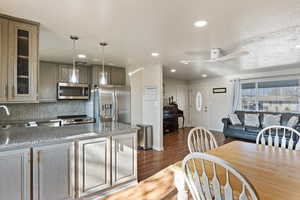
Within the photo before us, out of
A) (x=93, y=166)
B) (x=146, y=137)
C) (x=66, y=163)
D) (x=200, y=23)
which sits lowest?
(x=146, y=137)

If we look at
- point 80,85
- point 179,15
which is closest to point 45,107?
point 80,85

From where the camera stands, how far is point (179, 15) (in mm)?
1862

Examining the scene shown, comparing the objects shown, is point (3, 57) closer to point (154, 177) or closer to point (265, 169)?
point (154, 177)

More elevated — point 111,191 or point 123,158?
point 123,158

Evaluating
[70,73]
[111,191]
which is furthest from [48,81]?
[111,191]

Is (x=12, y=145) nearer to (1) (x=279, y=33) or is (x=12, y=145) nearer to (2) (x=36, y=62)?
(2) (x=36, y=62)

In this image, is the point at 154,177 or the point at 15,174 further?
the point at 154,177

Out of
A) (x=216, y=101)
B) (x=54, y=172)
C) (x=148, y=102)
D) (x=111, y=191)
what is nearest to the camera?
(x=54, y=172)

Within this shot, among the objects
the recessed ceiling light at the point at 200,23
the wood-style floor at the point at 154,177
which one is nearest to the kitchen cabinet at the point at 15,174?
the wood-style floor at the point at 154,177

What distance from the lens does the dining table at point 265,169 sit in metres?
1.02

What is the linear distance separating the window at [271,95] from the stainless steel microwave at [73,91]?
5.67m

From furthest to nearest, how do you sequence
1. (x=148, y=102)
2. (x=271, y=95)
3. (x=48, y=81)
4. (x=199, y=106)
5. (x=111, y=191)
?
(x=199, y=106), (x=271, y=95), (x=148, y=102), (x=48, y=81), (x=111, y=191)

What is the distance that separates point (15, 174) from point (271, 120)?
241 inches

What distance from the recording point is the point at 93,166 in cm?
214
